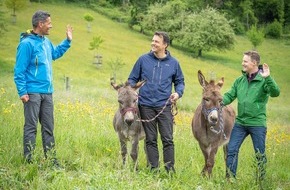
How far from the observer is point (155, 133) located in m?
6.40

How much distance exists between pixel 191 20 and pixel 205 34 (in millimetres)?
2856

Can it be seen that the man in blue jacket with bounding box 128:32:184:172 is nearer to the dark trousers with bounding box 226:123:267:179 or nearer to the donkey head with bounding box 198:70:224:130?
the donkey head with bounding box 198:70:224:130

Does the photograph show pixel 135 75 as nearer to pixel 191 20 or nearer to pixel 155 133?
pixel 155 133

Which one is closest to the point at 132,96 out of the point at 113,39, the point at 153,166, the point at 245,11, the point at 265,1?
the point at 153,166

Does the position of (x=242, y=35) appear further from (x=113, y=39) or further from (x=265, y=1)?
Answer: (x=113, y=39)

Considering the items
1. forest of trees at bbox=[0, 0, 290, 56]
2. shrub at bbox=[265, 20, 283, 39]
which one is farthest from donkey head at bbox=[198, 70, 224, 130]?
shrub at bbox=[265, 20, 283, 39]

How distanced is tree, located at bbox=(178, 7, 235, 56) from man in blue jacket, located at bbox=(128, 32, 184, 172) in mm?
44059

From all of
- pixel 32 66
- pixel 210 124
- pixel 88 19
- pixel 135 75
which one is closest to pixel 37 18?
pixel 32 66

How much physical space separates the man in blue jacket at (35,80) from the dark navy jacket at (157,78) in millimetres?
1388

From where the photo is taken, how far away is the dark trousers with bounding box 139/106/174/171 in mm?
6312

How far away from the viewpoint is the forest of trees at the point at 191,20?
168 feet

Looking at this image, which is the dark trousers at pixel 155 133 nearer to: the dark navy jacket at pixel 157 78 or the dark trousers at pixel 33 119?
the dark navy jacket at pixel 157 78

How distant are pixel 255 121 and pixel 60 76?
25346 mm

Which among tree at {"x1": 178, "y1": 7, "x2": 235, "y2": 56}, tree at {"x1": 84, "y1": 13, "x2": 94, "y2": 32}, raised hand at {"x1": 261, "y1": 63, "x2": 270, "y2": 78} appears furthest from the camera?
tree at {"x1": 178, "y1": 7, "x2": 235, "y2": 56}
